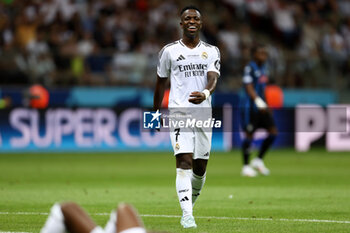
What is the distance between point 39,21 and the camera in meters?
25.3

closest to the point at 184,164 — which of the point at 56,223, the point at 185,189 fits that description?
the point at 185,189

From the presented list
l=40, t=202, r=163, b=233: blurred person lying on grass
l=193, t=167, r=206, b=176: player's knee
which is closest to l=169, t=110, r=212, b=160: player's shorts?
l=193, t=167, r=206, b=176: player's knee

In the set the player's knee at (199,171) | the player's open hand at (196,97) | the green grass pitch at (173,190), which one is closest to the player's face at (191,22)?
the player's open hand at (196,97)

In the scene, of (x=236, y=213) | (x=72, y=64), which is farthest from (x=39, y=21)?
(x=236, y=213)

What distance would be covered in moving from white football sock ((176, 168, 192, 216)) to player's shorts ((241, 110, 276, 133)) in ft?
26.5

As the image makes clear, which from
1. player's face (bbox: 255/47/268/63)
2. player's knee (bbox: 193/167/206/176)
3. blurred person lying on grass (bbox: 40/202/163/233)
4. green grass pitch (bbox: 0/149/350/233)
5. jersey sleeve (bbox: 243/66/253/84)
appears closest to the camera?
blurred person lying on grass (bbox: 40/202/163/233)

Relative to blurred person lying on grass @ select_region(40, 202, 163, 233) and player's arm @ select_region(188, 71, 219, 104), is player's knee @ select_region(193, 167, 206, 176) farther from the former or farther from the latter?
blurred person lying on grass @ select_region(40, 202, 163, 233)

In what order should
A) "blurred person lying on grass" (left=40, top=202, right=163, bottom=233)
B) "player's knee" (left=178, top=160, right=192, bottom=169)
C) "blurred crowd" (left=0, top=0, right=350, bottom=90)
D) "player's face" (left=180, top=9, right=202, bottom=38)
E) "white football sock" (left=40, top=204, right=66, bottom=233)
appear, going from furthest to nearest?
"blurred crowd" (left=0, top=0, right=350, bottom=90)
"player's face" (left=180, top=9, right=202, bottom=38)
"player's knee" (left=178, top=160, right=192, bottom=169)
"white football sock" (left=40, top=204, right=66, bottom=233)
"blurred person lying on grass" (left=40, top=202, right=163, bottom=233)

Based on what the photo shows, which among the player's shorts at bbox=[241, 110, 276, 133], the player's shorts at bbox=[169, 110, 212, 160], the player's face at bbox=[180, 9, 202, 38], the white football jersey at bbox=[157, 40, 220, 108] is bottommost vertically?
the player's shorts at bbox=[241, 110, 276, 133]

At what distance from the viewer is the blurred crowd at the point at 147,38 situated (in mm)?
23672

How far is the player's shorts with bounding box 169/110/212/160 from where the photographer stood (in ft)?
31.4

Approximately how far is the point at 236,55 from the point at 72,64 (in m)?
5.40

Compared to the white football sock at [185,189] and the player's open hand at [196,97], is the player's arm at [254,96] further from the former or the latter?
the player's open hand at [196,97]

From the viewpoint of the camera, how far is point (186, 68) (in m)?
9.77
